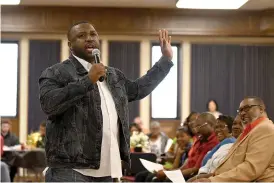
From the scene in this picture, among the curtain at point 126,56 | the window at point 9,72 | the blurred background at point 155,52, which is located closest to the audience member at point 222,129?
the blurred background at point 155,52

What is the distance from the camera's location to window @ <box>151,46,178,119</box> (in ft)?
39.9

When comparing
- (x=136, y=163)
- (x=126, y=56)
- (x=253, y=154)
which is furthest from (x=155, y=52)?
(x=253, y=154)

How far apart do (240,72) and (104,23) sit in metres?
3.24

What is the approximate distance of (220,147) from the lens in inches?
185

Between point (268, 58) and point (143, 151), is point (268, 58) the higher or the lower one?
the higher one

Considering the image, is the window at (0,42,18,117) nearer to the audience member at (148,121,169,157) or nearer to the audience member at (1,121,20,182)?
the audience member at (1,121,20,182)

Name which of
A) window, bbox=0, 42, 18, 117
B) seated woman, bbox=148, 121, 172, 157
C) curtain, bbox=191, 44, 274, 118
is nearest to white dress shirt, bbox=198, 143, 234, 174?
seated woman, bbox=148, 121, 172, 157

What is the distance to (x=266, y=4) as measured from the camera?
10414mm

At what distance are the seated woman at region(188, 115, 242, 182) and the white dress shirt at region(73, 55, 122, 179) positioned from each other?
2.12 metres

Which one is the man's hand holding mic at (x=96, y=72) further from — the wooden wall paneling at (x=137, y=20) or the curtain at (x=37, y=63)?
the curtain at (x=37, y=63)

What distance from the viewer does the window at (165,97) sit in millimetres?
12172

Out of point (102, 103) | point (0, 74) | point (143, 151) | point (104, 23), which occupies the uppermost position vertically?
point (104, 23)

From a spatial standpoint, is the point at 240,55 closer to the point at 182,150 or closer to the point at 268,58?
the point at 268,58

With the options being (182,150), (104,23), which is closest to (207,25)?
(104,23)
